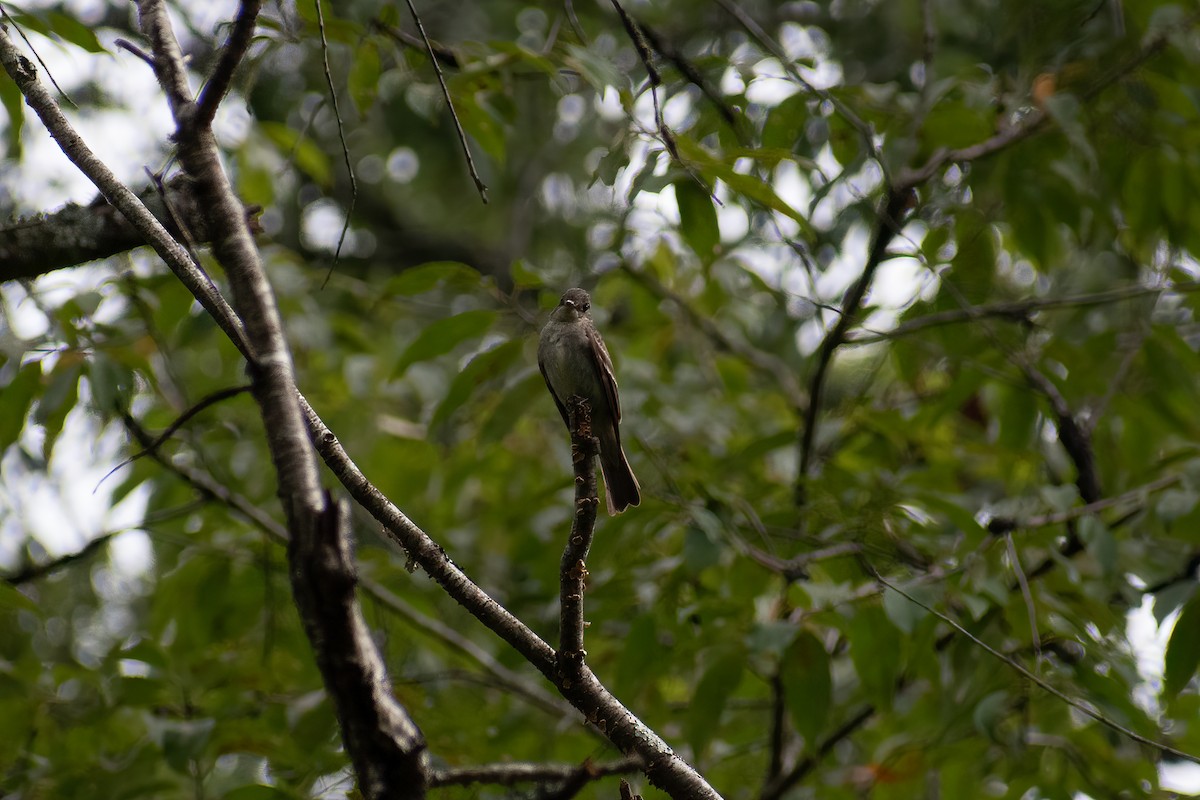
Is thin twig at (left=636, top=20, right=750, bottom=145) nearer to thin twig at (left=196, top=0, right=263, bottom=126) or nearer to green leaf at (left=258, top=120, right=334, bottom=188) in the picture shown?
thin twig at (left=196, top=0, right=263, bottom=126)

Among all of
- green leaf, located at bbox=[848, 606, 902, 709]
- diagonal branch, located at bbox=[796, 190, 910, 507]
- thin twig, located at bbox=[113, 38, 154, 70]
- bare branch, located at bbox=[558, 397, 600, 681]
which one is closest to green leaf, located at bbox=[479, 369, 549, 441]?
diagonal branch, located at bbox=[796, 190, 910, 507]

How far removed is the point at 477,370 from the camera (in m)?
3.86

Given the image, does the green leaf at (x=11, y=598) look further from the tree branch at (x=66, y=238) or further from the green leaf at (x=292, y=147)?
A: the green leaf at (x=292, y=147)

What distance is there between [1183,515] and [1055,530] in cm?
53

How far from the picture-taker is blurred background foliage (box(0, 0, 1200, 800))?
3.36m

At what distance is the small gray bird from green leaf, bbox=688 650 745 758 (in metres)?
0.68

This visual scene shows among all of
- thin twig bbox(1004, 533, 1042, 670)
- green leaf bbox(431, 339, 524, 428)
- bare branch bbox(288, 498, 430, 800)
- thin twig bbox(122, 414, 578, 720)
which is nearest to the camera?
bare branch bbox(288, 498, 430, 800)

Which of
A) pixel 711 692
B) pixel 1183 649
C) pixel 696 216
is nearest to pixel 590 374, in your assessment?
pixel 696 216

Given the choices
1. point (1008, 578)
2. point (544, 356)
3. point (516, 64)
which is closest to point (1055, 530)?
point (1008, 578)

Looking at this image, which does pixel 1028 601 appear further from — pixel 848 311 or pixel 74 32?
pixel 74 32

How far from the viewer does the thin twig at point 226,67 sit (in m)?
1.91

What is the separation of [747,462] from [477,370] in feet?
3.60

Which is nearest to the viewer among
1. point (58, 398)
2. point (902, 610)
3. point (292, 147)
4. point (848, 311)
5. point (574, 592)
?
point (574, 592)

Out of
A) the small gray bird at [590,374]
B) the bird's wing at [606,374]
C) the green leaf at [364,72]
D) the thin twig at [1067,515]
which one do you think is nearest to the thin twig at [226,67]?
the green leaf at [364,72]
